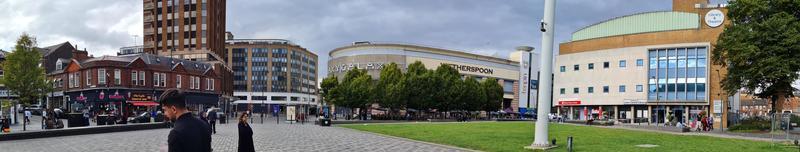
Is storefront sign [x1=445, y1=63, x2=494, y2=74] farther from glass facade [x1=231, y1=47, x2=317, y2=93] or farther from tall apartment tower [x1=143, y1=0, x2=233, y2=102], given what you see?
glass facade [x1=231, y1=47, x2=317, y2=93]

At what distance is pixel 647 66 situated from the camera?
8138 cm

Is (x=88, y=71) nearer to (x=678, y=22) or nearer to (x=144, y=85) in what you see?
(x=144, y=85)

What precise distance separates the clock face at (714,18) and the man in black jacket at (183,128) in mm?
80858

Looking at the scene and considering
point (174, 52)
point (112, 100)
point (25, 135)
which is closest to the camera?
point (25, 135)

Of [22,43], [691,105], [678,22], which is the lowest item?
[691,105]

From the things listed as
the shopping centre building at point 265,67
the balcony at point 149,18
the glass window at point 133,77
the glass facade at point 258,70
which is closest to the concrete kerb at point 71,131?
the glass window at point 133,77

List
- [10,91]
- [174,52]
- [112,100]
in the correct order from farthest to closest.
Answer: [174,52]
[112,100]
[10,91]

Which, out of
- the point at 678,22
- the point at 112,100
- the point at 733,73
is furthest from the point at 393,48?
the point at 733,73

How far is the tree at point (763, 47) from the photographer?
121ft

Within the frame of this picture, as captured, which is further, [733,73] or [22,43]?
[733,73]

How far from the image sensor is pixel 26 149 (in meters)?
20.3

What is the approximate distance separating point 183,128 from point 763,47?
41.3 metres

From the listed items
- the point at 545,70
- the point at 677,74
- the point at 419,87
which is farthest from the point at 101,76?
the point at 677,74

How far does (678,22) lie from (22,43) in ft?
241
